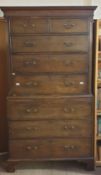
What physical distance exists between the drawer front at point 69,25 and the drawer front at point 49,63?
0.26 meters

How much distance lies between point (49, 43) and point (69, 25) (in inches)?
10.5

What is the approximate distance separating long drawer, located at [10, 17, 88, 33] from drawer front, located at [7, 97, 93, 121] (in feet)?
2.28

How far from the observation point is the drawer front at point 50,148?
2.93m

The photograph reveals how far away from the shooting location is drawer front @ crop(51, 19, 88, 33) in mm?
2746

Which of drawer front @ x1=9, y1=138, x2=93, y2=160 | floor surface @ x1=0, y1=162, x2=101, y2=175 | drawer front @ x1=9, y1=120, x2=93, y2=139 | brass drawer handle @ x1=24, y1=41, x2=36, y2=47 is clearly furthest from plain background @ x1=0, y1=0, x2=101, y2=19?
floor surface @ x1=0, y1=162, x2=101, y2=175

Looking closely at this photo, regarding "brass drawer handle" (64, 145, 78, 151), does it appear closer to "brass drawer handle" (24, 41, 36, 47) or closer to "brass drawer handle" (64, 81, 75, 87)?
"brass drawer handle" (64, 81, 75, 87)

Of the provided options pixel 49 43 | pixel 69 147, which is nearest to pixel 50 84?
pixel 49 43

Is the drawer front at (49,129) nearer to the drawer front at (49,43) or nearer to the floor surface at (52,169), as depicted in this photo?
the floor surface at (52,169)

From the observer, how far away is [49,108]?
285cm

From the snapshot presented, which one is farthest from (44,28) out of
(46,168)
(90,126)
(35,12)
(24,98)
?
(46,168)

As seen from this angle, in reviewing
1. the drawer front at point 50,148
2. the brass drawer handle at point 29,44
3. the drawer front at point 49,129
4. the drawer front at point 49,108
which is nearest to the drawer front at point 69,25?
the brass drawer handle at point 29,44

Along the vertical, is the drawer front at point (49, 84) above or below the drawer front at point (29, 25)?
below
